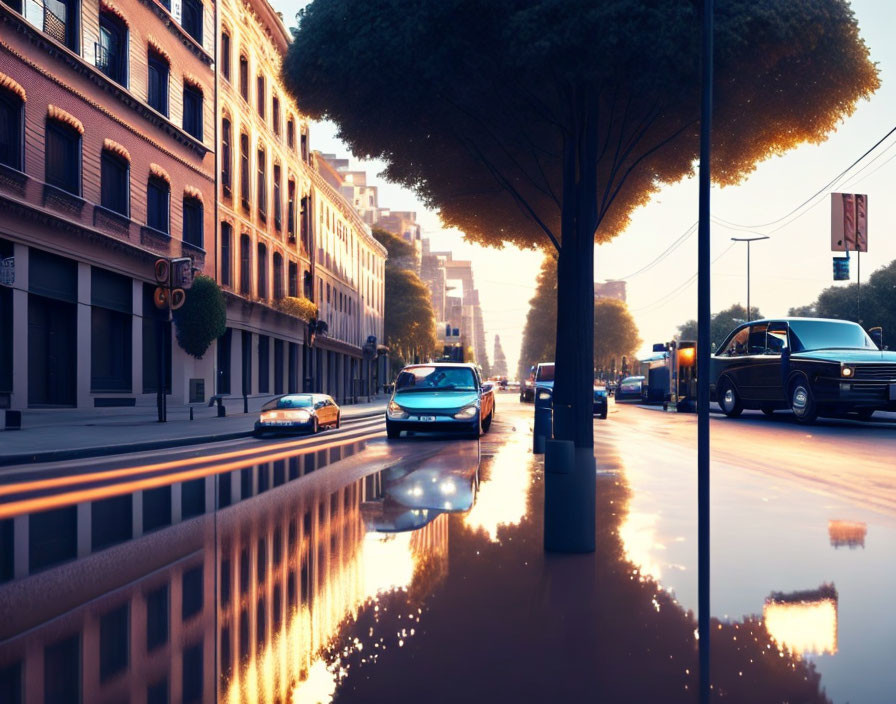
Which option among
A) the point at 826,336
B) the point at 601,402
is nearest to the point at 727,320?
the point at 601,402

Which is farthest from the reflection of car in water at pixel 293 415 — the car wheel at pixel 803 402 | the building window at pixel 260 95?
the building window at pixel 260 95

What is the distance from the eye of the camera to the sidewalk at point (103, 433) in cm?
1351

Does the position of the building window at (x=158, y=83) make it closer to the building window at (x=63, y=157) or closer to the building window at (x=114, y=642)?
the building window at (x=63, y=157)

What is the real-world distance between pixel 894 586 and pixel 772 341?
51.0 feet

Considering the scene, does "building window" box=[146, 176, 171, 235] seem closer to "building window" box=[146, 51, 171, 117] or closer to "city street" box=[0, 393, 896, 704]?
"building window" box=[146, 51, 171, 117]

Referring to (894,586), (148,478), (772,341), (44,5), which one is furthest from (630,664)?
(44,5)

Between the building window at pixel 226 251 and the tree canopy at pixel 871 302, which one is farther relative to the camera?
the tree canopy at pixel 871 302

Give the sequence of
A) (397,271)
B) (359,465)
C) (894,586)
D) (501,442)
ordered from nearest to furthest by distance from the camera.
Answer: (894,586) → (359,465) → (501,442) → (397,271)

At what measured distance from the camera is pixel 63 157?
2111 centimetres

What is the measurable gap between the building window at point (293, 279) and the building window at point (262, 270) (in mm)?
4851

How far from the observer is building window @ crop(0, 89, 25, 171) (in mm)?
18500

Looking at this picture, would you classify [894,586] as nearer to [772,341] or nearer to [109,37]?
[772,341]

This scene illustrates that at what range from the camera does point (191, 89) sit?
95.5 feet

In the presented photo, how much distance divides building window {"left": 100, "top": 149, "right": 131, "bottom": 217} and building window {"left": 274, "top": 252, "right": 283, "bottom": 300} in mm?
14830
